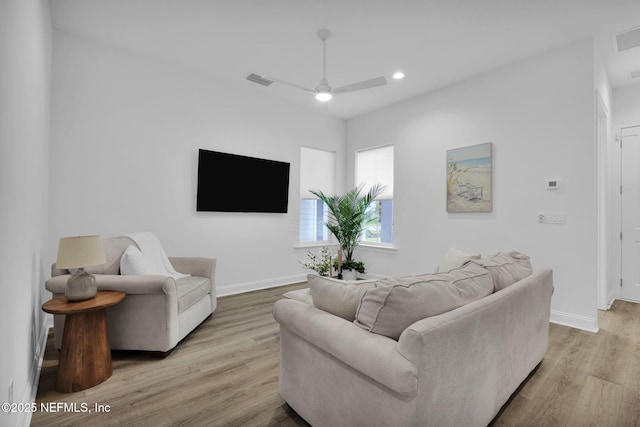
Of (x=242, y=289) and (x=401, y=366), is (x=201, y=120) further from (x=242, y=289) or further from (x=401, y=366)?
(x=401, y=366)

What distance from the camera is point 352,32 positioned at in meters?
3.11

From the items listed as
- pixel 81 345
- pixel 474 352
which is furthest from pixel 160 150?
pixel 474 352

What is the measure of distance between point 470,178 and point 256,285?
3403mm

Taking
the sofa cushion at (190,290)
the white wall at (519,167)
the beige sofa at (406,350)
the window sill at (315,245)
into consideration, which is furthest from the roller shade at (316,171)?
the beige sofa at (406,350)

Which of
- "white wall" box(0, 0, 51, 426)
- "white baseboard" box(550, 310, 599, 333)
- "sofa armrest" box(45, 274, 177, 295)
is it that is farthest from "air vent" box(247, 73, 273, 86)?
"white baseboard" box(550, 310, 599, 333)

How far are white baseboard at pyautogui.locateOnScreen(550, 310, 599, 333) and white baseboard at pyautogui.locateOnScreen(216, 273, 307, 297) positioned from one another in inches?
135

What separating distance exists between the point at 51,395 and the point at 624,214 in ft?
20.8

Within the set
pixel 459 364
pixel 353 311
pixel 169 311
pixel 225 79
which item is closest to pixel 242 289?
pixel 169 311

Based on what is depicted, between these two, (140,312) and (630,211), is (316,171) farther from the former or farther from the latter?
(630,211)

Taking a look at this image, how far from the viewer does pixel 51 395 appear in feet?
6.56

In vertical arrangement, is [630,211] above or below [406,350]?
above

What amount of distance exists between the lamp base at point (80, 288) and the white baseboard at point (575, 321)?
→ 445 centimetres

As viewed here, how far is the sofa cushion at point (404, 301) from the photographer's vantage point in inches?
52.5

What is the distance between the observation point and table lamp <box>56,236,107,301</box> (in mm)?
2105
